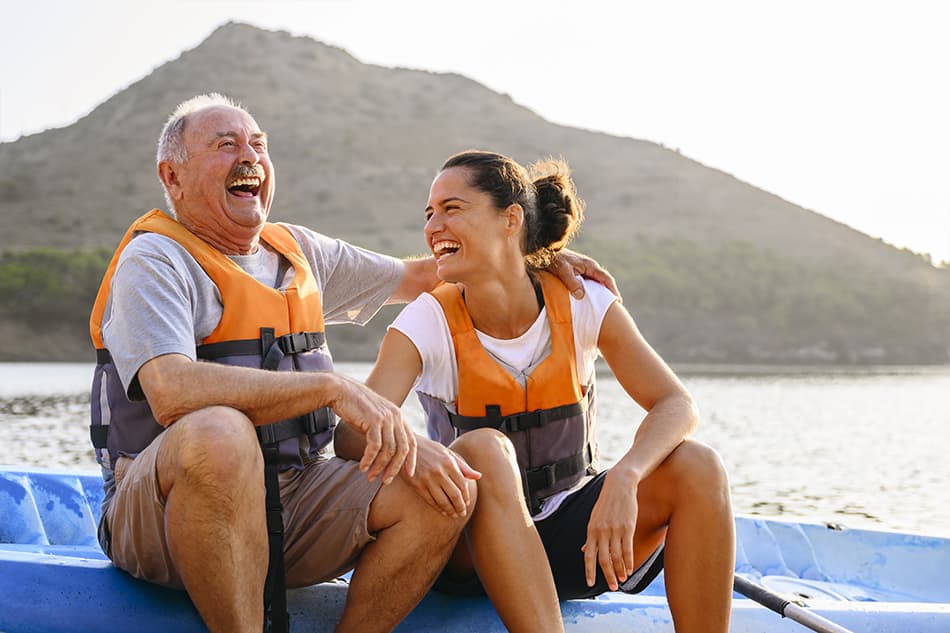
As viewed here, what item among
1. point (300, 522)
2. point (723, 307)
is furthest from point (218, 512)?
point (723, 307)

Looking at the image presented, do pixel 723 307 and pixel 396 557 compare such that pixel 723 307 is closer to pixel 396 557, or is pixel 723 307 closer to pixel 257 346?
pixel 257 346

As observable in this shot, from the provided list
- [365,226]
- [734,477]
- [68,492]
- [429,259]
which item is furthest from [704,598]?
[365,226]

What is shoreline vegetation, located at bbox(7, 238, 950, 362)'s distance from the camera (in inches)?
1613

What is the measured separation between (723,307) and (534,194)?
48.9 m

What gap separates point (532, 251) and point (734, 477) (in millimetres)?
10612

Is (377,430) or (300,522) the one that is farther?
(300,522)

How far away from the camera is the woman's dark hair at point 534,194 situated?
2.86 meters

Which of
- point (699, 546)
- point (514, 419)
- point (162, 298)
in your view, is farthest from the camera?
point (514, 419)

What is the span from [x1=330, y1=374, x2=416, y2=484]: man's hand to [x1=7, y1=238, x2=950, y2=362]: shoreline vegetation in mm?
36705

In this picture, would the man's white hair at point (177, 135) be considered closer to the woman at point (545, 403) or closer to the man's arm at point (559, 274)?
the woman at point (545, 403)

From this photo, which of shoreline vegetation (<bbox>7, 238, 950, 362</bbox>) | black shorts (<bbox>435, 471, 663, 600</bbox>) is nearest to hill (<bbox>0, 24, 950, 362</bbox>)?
shoreline vegetation (<bbox>7, 238, 950, 362</bbox>)

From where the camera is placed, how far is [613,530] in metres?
2.38

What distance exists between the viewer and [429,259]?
3383 millimetres

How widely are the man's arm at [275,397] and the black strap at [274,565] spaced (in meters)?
0.21
